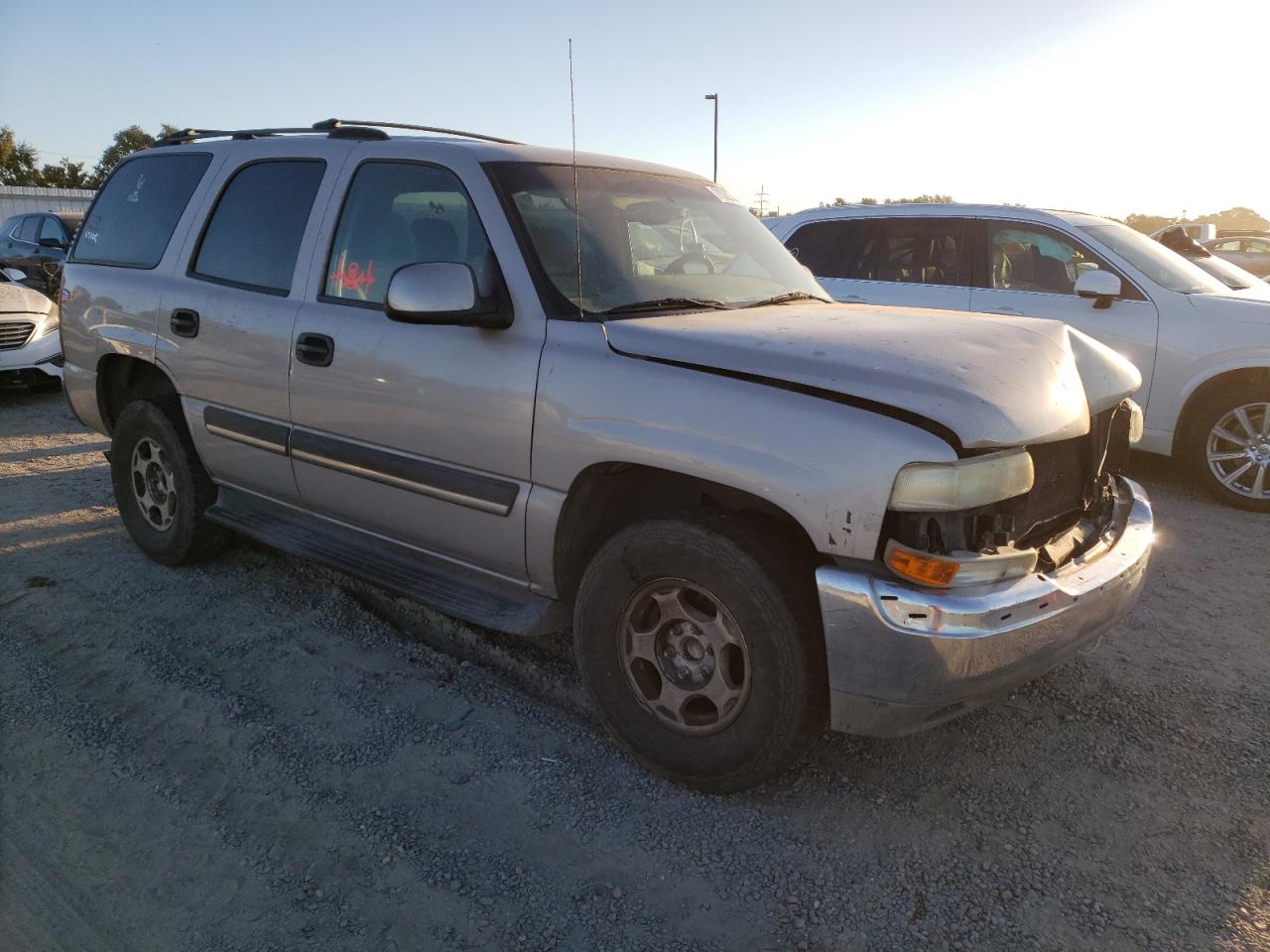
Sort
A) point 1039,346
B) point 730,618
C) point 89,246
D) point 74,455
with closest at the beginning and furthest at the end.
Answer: point 730,618 < point 1039,346 < point 89,246 < point 74,455

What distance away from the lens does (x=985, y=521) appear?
249cm

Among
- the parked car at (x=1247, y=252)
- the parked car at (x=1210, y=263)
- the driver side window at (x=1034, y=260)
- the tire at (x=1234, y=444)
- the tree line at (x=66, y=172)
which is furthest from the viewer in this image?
the tree line at (x=66, y=172)

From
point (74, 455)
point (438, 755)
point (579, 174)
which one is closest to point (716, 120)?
point (74, 455)

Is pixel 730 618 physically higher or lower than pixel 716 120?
lower

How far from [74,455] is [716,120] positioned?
60.8 feet

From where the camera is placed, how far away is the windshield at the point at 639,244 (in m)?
3.11

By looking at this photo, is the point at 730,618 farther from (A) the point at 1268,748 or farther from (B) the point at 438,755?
(A) the point at 1268,748

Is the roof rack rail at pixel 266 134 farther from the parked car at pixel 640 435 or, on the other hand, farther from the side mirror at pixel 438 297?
the side mirror at pixel 438 297

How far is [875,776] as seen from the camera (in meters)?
2.91

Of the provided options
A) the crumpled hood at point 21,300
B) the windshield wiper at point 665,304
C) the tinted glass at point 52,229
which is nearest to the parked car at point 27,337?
the crumpled hood at point 21,300

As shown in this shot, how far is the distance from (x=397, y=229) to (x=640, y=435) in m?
1.46

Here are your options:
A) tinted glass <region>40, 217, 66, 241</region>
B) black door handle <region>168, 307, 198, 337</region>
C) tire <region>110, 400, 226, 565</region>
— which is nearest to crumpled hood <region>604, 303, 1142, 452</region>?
black door handle <region>168, 307, 198, 337</region>

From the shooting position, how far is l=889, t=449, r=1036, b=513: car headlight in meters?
2.29

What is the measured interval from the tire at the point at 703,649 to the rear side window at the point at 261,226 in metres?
2.03
